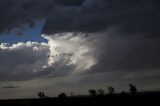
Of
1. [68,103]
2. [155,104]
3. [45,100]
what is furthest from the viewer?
[45,100]

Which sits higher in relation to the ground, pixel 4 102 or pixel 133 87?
pixel 133 87

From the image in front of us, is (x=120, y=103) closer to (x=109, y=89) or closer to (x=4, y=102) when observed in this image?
(x=4, y=102)

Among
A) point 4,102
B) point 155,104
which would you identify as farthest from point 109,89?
point 155,104

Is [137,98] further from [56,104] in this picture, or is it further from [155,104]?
[56,104]

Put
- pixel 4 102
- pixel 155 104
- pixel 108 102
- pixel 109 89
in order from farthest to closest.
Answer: pixel 109 89, pixel 4 102, pixel 108 102, pixel 155 104

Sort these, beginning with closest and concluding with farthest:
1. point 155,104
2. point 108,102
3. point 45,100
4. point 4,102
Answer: point 155,104, point 108,102, point 45,100, point 4,102

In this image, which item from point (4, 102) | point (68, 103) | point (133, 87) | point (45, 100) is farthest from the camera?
point (133, 87)

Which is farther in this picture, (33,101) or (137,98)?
(33,101)

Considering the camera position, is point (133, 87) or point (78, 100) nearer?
point (78, 100)

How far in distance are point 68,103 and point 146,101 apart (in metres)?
10.1

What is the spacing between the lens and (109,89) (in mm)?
145125

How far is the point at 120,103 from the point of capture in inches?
1563

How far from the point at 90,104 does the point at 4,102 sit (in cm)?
1488

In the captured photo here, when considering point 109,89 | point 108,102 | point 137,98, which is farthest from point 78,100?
point 109,89
